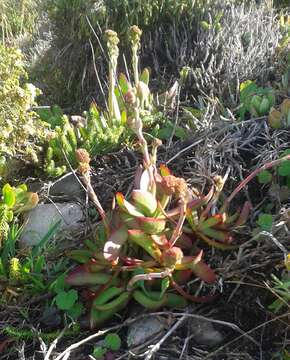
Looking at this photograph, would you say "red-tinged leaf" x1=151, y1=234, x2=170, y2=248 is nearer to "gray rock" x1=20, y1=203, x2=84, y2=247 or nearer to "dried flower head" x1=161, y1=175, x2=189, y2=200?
"dried flower head" x1=161, y1=175, x2=189, y2=200

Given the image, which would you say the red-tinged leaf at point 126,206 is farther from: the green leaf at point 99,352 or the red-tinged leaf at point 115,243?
the green leaf at point 99,352

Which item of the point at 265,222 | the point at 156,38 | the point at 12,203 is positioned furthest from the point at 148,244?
the point at 156,38

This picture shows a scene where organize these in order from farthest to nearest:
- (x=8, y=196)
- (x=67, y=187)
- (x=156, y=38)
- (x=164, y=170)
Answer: (x=156, y=38) → (x=67, y=187) → (x=8, y=196) → (x=164, y=170)

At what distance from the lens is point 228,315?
2.07 m

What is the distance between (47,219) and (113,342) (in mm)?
730

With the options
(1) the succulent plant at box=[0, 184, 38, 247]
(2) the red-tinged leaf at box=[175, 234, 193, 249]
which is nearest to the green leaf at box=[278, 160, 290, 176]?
(2) the red-tinged leaf at box=[175, 234, 193, 249]

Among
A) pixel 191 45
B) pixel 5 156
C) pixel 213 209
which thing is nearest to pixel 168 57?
pixel 191 45

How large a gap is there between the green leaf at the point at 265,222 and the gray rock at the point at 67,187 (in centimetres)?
92

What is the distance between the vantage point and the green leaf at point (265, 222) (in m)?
2.08

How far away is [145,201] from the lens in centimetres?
202

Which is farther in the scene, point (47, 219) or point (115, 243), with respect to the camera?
point (47, 219)

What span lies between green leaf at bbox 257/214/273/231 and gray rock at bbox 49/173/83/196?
916mm

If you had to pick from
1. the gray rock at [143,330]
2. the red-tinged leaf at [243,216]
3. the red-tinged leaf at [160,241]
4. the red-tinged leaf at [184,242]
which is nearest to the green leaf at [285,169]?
the red-tinged leaf at [243,216]

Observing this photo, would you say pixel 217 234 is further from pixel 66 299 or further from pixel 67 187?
pixel 67 187
